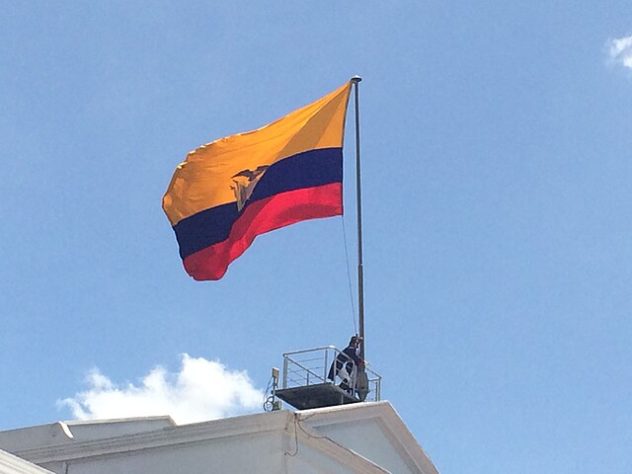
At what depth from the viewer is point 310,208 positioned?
2281 centimetres

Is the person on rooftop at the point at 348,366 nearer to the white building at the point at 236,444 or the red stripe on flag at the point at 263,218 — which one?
the white building at the point at 236,444

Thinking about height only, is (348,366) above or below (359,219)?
below

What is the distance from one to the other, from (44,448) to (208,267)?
484 cm

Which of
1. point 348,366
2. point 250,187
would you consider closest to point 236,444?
point 348,366

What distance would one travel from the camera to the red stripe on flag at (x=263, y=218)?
72.1 ft

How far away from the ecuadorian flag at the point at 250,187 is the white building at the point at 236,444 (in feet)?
11.2

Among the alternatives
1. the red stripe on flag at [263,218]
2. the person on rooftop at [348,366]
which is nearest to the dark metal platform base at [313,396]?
the person on rooftop at [348,366]

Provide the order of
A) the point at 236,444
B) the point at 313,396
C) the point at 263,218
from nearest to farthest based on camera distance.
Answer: the point at 236,444 < the point at 313,396 < the point at 263,218

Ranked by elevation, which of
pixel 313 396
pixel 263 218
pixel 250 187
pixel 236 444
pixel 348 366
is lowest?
pixel 236 444

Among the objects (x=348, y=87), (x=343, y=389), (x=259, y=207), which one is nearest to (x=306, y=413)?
(x=343, y=389)

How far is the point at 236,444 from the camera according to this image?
19.8m

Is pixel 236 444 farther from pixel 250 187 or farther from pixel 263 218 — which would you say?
pixel 250 187

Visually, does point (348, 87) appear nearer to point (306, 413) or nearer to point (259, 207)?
point (259, 207)

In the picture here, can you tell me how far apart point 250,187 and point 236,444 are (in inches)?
222
